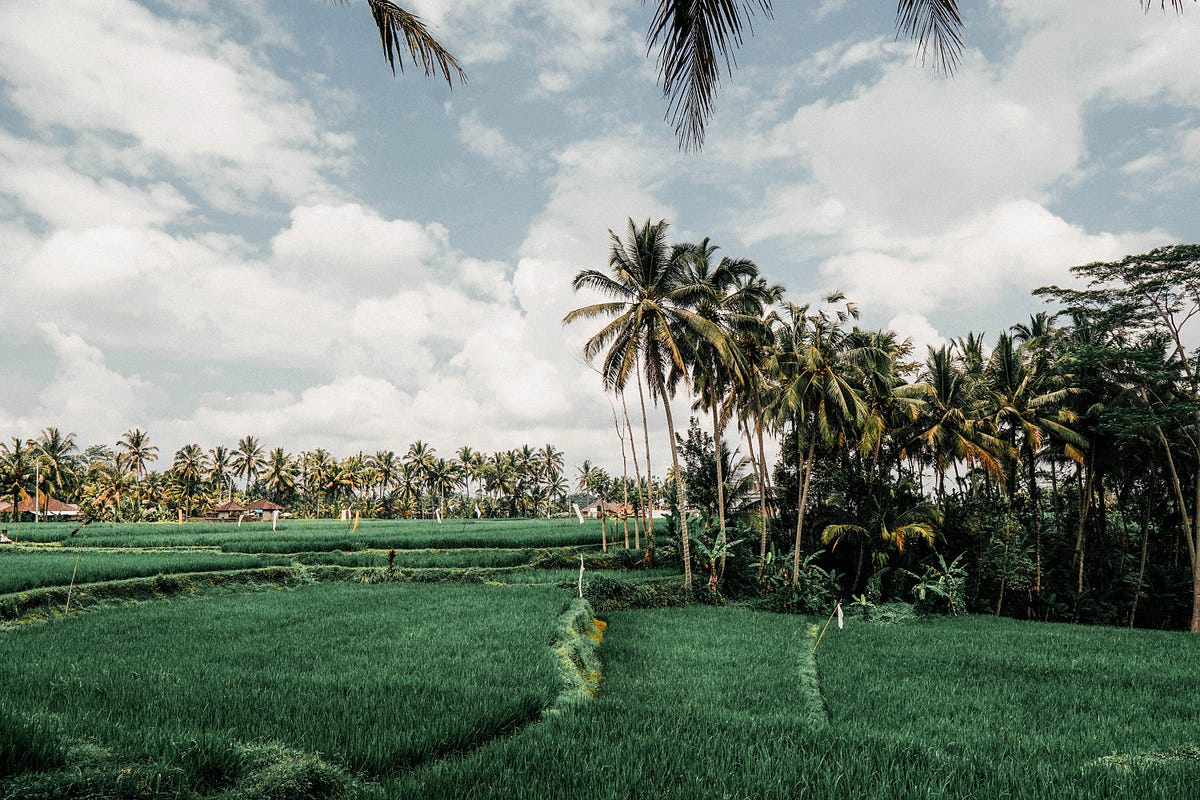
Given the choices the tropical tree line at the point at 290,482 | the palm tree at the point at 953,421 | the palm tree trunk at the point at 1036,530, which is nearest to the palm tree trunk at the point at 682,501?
the palm tree at the point at 953,421

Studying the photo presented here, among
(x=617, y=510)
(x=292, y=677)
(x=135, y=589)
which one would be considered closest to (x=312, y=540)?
(x=135, y=589)

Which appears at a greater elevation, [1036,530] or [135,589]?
[1036,530]

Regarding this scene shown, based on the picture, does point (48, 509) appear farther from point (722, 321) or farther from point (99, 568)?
point (722, 321)

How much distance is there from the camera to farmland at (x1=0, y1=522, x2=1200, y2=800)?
4.91 m

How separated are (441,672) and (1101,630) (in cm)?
2029

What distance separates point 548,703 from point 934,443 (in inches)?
785

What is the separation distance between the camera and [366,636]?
1214 cm

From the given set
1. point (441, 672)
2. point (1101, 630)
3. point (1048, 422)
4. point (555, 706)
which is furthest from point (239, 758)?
point (1048, 422)

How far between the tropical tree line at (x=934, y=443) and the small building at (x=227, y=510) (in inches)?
2282

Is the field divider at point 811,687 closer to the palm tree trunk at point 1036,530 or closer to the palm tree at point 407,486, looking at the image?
the palm tree trunk at point 1036,530

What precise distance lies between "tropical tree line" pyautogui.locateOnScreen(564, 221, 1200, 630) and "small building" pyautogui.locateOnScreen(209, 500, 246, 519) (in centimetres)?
5797

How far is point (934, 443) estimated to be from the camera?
75.1ft

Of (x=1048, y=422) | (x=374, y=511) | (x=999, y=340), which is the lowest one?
(x=374, y=511)

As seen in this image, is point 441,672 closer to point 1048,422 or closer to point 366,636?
point 366,636
